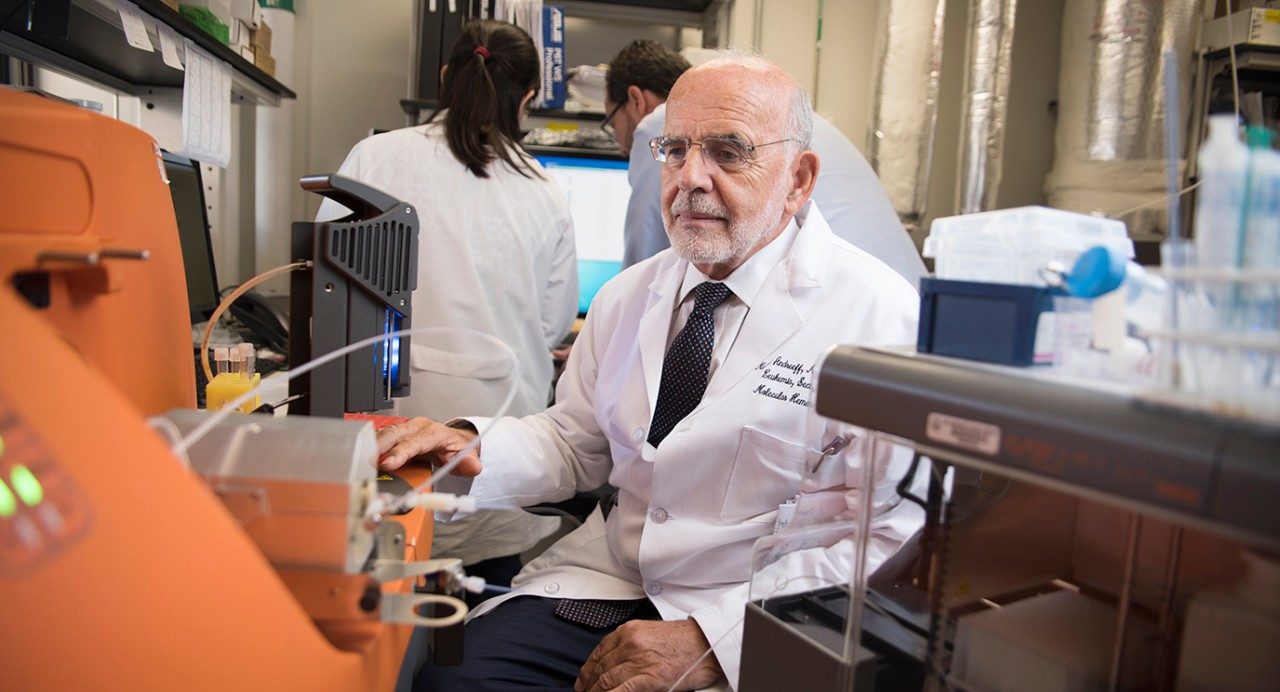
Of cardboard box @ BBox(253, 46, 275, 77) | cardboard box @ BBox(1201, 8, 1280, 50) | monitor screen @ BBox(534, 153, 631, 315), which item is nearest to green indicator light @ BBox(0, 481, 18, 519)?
cardboard box @ BBox(253, 46, 275, 77)

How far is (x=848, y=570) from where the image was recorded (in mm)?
780

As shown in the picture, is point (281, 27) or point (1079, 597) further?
point (281, 27)

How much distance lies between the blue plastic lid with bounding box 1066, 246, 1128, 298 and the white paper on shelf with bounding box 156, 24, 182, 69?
1.62 meters

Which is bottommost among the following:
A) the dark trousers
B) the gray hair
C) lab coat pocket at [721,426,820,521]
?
the dark trousers

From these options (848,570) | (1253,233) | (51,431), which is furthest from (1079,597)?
(51,431)

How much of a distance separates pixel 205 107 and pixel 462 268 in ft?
2.26

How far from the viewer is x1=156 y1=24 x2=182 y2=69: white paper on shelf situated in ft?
5.38

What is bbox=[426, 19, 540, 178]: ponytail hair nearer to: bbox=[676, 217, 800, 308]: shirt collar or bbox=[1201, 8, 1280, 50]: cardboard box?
bbox=[676, 217, 800, 308]: shirt collar

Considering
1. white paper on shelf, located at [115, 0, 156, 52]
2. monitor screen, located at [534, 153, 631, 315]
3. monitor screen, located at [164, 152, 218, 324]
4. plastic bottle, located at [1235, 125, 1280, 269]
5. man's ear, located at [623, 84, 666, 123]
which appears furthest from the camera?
monitor screen, located at [534, 153, 631, 315]

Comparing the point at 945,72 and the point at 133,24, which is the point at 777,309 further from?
the point at 945,72

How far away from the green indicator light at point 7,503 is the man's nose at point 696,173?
105 centimetres

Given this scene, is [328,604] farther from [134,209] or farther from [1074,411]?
[1074,411]

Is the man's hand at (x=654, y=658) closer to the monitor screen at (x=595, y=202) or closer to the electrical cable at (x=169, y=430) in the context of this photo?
the electrical cable at (x=169, y=430)

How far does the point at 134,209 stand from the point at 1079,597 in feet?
2.75
